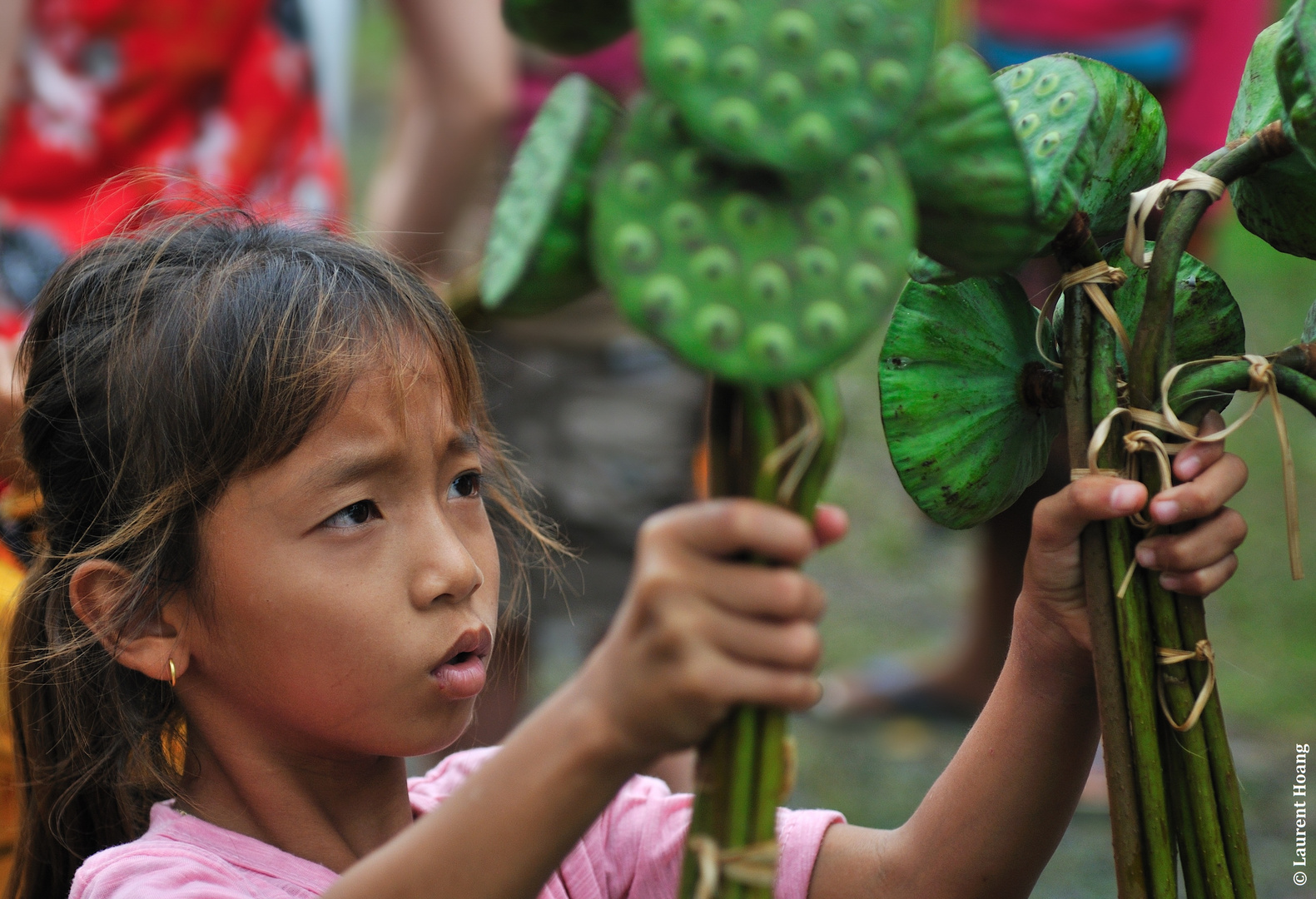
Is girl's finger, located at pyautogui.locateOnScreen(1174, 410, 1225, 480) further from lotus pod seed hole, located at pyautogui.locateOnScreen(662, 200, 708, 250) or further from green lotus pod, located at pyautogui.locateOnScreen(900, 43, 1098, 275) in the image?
lotus pod seed hole, located at pyautogui.locateOnScreen(662, 200, 708, 250)

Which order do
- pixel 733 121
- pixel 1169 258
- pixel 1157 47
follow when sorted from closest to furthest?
pixel 733 121 < pixel 1169 258 < pixel 1157 47

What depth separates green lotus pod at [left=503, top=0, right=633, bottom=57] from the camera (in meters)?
0.73

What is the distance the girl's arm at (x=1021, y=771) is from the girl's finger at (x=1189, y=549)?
0.08 feet

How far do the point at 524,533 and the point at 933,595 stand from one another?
8.54ft

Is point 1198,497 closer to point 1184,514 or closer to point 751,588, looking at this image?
point 1184,514

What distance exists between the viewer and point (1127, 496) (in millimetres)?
865

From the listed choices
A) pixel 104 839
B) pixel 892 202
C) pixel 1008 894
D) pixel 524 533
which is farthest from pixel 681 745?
pixel 524 533

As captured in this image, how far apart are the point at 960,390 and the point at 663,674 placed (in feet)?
1.32

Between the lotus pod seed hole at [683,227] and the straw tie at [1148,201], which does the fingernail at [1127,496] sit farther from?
the lotus pod seed hole at [683,227]

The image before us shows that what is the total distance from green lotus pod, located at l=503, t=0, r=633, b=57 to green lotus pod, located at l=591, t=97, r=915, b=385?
11cm

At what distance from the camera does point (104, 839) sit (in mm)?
1252

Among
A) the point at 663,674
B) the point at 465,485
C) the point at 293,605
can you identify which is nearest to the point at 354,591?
the point at 293,605

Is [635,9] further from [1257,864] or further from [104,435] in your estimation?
[1257,864]

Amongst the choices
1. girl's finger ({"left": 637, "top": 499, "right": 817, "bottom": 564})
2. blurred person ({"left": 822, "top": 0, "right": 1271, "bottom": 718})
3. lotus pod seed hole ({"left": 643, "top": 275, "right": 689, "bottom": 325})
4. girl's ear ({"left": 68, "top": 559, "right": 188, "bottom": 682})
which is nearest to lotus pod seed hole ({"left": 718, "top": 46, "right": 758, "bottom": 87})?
lotus pod seed hole ({"left": 643, "top": 275, "right": 689, "bottom": 325})
